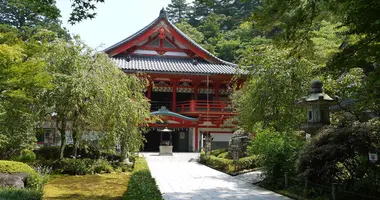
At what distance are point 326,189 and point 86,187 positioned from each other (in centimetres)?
775

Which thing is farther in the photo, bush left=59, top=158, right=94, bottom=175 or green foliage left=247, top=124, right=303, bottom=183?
bush left=59, top=158, right=94, bottom=175

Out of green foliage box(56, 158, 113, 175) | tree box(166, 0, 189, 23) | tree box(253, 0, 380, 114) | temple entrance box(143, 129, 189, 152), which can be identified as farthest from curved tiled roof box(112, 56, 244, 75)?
tree box(166, 0, 189, 23)


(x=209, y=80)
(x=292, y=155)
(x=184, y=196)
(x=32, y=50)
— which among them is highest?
(x=209, y=80)

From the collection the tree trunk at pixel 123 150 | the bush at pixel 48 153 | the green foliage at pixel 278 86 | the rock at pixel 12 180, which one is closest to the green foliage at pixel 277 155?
the green foliage at pixel 278 86

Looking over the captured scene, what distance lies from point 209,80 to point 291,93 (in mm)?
16765

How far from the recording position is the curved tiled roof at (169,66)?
89.0 feet

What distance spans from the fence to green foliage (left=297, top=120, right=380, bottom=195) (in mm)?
272

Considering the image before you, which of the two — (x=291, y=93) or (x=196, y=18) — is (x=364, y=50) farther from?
(x=196, y=18)

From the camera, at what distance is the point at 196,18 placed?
2359 inches

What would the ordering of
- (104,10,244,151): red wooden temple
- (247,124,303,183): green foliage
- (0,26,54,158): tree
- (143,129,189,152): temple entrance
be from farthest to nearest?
(143,129,189,152): temple entrance, (104,10,244,151): red wooden temple, (247,124,303,183): green foliage, (0,26,54,158): tree

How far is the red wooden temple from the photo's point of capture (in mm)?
27047

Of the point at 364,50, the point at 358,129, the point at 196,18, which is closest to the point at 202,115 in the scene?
the point at 358,129

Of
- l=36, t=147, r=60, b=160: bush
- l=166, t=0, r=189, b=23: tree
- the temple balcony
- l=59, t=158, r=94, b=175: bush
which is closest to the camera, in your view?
l=59, t=158, r=94, b=175: bush

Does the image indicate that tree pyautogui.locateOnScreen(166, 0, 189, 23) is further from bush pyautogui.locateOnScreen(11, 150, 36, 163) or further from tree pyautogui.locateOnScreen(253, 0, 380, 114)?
tree pyautogui.locateOnScreen(253, 0, 380, 114)
